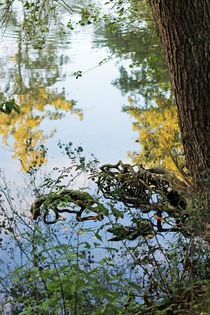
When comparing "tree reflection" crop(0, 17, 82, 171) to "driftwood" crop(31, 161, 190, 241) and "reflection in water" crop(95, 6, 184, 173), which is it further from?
"reflection in water" crop(95, 6, 184, 173)

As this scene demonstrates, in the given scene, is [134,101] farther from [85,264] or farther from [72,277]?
[72,277]

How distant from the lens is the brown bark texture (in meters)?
3.29

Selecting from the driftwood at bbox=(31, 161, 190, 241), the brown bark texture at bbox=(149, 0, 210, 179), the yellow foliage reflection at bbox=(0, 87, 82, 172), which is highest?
the yellow foliage reflection at bbox=(0, 87, 82, 172)

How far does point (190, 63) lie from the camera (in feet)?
11.0

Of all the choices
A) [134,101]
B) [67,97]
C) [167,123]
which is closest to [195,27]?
[167,123]

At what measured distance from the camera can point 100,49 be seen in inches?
468

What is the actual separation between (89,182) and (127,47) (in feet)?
24.8

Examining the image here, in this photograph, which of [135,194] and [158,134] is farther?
[158,134]

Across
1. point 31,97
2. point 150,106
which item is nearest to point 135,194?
point 150,106

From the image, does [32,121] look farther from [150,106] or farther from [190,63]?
[190,63]

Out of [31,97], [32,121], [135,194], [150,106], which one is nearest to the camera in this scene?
[135,194]

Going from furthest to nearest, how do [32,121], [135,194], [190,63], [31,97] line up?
[31,97]
[32,121]
[135,194]
[190,63]

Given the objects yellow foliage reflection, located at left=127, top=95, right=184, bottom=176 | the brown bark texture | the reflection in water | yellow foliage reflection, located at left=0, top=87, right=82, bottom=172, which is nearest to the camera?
the brown bark texture

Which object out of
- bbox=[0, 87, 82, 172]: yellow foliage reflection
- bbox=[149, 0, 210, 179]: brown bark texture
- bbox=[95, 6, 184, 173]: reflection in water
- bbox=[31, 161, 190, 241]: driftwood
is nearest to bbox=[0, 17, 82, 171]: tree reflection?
bbox=[0, 87, 82, 172]: yellow foliage reflection
